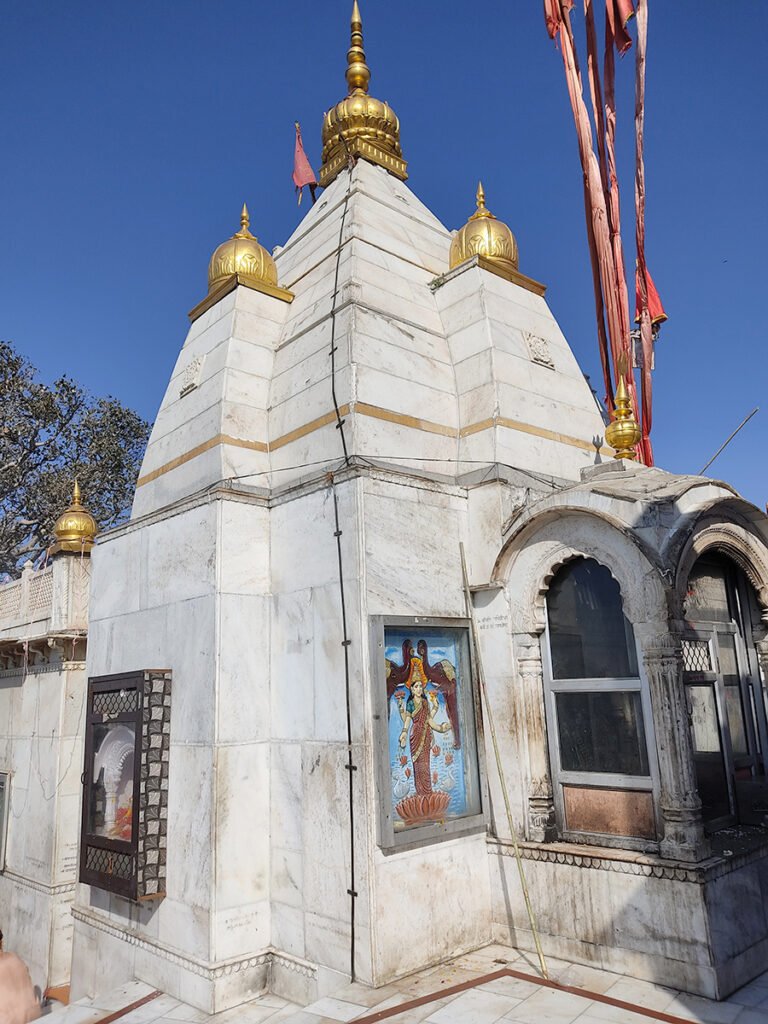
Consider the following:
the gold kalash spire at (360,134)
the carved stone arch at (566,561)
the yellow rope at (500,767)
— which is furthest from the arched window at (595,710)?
the gold kalash spire at (360,134)

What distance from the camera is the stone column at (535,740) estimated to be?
7.42m

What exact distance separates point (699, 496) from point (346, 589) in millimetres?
3722

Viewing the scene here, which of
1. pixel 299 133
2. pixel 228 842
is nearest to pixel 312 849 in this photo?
pixel 228 842

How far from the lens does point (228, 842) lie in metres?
7.34

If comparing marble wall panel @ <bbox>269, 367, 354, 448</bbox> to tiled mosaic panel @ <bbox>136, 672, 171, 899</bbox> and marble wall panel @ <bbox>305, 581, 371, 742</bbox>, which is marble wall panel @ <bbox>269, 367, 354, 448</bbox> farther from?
tiled mosaic panel @ <bbox>136, 672, 171, 899</bbox>

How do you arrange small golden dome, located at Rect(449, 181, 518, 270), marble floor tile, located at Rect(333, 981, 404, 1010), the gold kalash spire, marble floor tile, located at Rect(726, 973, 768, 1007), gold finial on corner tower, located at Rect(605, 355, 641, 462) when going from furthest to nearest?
the gold kalash spire, small golden dome, located at Rect(449, 181, 518, 270), gold finial on corner tower, located at Rect(605, 355, 641, 462), marble floor tile, located at Rect(333, 981, 404, 1010), marble floor tile, located at Rect(726, 973, 768, 1007)

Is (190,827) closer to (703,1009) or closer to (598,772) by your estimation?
(598,772)

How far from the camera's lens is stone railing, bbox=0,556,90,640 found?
11.6m

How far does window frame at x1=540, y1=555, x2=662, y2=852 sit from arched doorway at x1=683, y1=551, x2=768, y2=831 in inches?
20.5

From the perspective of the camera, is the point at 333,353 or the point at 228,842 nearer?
the point at 228,842

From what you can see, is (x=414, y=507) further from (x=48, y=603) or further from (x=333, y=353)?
(x=48, y=603)

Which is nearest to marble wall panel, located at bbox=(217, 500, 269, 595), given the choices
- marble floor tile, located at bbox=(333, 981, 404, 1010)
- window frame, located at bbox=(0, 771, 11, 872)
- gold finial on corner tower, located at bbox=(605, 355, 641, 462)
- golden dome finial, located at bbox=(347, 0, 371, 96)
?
marble floor tile, located at bbox=(333, 981, 404, 1010)

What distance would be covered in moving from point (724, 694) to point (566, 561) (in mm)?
2318

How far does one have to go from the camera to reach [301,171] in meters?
13.7
